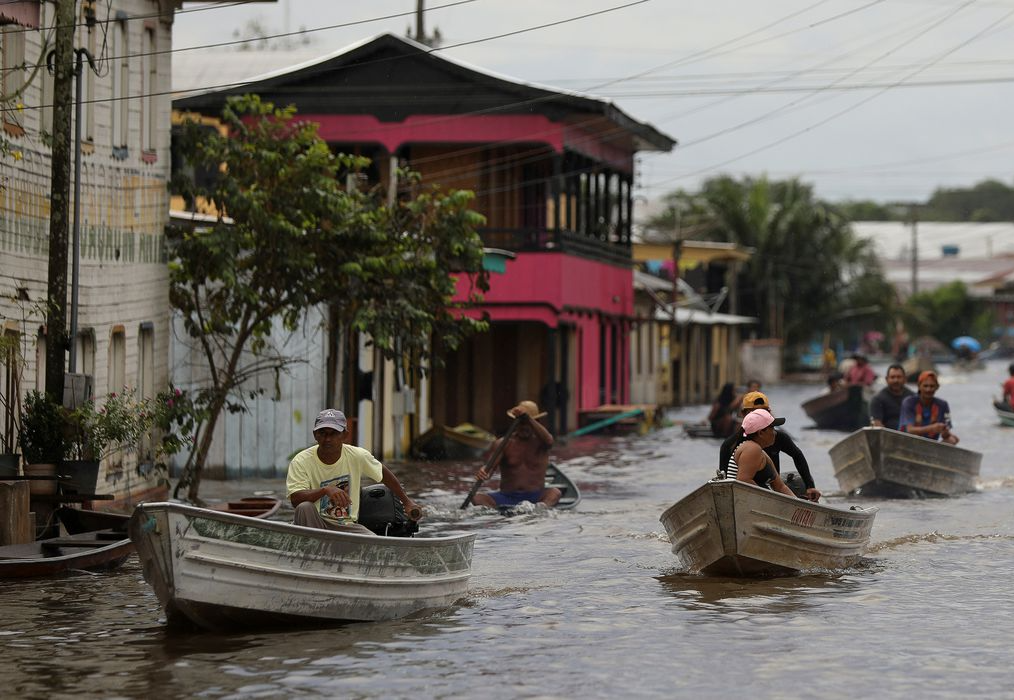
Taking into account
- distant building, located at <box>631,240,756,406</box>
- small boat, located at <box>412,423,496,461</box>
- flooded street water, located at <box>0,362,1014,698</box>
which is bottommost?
flooded street water, located at <box>0,362,1014,698</box>

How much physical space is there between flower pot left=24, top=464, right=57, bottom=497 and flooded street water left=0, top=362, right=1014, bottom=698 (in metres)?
1.09

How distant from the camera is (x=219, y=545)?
12.5 meters

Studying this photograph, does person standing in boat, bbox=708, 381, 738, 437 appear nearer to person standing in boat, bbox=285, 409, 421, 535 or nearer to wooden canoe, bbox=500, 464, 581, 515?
wooden canoe, bbox=500, 464, 581, 515

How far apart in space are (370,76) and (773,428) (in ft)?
72.9

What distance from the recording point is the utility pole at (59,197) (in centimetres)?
1794

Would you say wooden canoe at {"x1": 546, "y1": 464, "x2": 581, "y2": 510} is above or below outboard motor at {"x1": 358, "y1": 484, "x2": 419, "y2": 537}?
below

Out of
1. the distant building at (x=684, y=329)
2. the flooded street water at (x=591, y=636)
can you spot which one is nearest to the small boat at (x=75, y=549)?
the flooded street water at (x=591, y=636)

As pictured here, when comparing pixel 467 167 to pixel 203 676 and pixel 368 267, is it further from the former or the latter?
pixel 203 676

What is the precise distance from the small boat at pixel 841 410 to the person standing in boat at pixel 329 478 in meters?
30.1

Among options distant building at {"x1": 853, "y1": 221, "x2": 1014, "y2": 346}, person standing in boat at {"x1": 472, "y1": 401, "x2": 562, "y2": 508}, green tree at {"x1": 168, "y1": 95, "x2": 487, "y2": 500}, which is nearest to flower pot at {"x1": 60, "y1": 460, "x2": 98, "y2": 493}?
green tree at {"x1": 168, "y1": 95, "x2": 487, "y2": 500}

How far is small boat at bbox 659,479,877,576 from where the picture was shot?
1566 centimetres

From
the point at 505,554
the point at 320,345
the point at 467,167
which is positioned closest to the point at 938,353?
the point at 467,167

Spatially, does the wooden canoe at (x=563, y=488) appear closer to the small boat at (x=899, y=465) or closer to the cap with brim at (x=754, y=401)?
the small boat at (x=899, y=465)

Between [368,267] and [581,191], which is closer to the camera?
[368,267]
